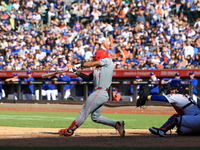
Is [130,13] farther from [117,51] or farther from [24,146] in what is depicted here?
[24,146]

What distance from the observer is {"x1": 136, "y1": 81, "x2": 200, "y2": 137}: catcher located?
777 cm

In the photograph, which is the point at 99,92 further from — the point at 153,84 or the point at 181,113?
the point at 153,84

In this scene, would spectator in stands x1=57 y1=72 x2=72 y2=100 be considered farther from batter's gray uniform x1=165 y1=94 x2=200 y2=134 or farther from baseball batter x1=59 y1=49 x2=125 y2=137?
batter's gray uniform x1=165 y1=94 x2=200 y2=134

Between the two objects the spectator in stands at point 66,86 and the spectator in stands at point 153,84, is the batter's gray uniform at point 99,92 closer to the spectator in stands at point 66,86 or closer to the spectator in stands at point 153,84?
the spectator in stands at point 153,84

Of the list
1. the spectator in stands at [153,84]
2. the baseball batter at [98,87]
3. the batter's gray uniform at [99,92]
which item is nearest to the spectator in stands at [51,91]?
the spectator in stands at [153,84]

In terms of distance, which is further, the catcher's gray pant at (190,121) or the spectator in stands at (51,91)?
the spectator in stands at (51,91)

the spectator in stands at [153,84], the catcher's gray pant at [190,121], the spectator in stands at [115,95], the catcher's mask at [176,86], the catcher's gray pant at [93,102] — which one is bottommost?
the spectator in stands at [115,95]

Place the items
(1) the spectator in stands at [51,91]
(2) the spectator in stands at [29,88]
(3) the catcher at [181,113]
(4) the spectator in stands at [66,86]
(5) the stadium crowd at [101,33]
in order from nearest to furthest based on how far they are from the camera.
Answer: (3) the catcher at [181,113] → (4) the spectator in stands at [66,86] → (1) the spectator in stands at [51,91] → (5) the stadium crowd at [101,33] → (2) the spectator in stands at [29,88]

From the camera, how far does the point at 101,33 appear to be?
21.1 meters

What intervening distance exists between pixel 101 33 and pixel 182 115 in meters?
13.4

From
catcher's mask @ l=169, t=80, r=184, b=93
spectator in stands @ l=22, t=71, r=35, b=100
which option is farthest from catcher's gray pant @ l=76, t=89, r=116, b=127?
spectator in stands @ l=22, t=71, r=35, b=100

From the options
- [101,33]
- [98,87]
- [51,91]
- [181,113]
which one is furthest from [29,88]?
[181,113]

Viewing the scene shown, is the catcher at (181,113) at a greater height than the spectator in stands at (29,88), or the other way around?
the catcher at (181,113)

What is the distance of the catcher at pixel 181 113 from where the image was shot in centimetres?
777
